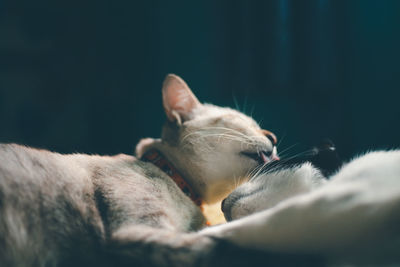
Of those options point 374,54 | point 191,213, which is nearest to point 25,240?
point 191,213

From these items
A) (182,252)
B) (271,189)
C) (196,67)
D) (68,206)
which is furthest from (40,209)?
(196,67)

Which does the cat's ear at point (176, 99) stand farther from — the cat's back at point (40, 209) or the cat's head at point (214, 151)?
the cat's back at point (40, 209)

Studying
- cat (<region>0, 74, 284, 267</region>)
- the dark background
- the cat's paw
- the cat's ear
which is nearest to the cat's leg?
cat (<region>0, 74, 284, 267</region>)

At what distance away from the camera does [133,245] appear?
62cm

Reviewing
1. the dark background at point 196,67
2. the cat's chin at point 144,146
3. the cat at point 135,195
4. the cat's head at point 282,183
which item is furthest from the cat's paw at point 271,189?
the dark background at point 196,67

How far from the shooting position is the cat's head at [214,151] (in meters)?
1.06

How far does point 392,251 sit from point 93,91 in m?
1.67

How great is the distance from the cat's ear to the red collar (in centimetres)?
14

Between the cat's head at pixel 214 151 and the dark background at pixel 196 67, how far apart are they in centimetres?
73

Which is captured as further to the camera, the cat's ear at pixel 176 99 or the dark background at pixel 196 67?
the dark background at pixel 196 67

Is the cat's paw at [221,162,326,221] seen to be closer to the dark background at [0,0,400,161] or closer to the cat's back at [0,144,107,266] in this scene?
the cat's back at [0,144,107,266]

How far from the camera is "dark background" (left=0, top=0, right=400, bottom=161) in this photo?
1.61 metres

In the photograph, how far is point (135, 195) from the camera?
0.80 meters

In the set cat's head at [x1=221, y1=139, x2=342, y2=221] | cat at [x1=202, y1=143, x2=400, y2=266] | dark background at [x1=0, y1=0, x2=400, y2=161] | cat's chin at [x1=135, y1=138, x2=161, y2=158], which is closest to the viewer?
cat at [x1=202, y1=143, x2=400, y2=266]
